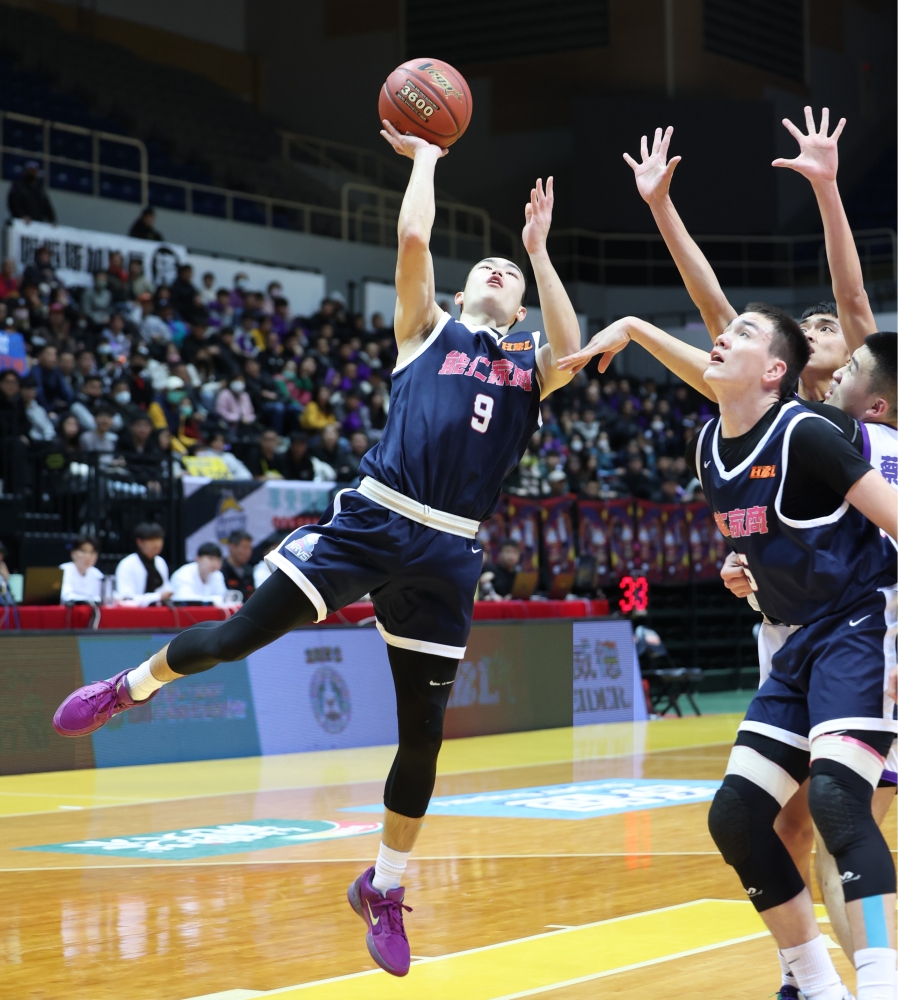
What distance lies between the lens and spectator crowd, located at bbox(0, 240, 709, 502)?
560 inches

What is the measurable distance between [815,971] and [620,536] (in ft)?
48.1

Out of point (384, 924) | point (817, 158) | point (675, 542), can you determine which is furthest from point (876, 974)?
point (675, 542)

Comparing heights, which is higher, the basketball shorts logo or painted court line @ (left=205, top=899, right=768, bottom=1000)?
the basketball shorts logo

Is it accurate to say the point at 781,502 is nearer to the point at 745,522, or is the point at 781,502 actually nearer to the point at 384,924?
the point at 745,522

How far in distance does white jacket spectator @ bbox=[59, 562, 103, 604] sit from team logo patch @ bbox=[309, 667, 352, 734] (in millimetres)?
1885

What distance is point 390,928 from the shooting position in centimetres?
430

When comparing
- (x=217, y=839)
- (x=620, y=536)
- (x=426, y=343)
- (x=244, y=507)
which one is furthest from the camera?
(x=620, y=536)

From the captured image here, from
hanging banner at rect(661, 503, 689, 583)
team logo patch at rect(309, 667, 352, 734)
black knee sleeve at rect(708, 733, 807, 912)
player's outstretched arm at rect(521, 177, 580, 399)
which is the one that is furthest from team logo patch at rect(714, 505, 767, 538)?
hanging banner at rect(661, 503, 689, 583)

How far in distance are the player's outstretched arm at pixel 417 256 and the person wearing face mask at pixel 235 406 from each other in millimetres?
12071

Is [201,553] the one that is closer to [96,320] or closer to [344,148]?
[96,320]

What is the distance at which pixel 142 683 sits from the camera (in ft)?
15.1

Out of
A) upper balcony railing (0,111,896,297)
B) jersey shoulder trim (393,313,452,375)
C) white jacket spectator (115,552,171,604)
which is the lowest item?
white jacket spectator (115,552,171,604)

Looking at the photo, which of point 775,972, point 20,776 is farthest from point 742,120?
point 775,972

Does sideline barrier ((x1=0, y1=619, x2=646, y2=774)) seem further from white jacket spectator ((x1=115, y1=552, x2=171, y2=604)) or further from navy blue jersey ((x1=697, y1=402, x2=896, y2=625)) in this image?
navy blue jersey ((x1=697, y1=402, x2=896, y2=625))
